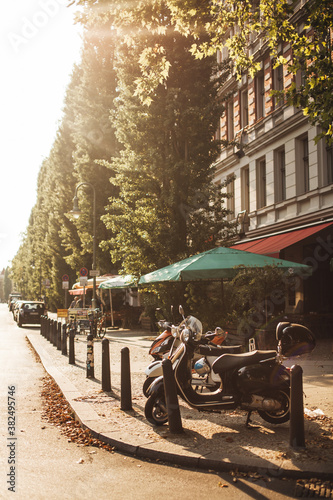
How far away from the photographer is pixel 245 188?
25859mm

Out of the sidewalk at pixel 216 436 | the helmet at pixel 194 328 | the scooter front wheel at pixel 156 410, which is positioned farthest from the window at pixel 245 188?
the scooter front wheel at pixel 156 410

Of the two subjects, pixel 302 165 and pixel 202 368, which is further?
pixel 302 165

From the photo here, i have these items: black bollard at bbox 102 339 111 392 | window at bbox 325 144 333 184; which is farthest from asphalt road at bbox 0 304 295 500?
window at bbox 325 144 333 184

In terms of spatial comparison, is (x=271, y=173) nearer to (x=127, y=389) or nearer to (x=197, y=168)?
(x=197, y=168)

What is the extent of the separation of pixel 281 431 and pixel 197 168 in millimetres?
14227

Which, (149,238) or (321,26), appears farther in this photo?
(149,238)

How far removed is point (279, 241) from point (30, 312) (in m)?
19.2

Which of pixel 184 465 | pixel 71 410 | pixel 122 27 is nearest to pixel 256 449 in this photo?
pixel 184 465

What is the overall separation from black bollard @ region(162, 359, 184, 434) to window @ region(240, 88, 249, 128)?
21.2 meters

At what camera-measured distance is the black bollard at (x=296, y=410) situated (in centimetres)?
538

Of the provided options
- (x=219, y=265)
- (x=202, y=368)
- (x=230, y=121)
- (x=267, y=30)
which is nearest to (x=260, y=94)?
(x=230, y=121)

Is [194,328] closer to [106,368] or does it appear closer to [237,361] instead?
[237,361]

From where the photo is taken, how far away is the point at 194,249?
19.4m

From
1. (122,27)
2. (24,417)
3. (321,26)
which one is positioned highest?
(122,27)
